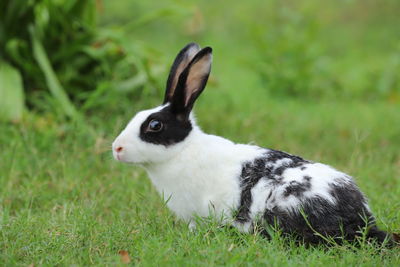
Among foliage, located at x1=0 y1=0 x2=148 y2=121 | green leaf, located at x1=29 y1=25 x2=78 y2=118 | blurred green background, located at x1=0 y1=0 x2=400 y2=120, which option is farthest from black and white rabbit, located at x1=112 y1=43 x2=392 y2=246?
foliage, located at x1=0 y1=0 x2=148 y2=121

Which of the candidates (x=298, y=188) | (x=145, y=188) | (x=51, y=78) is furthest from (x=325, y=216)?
(x=51, y=78)

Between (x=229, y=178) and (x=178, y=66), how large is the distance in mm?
759

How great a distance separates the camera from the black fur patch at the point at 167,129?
3338 millimetres

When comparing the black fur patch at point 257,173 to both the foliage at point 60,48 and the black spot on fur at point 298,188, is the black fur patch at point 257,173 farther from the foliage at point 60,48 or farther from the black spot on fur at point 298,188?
the foliage at point 60,48

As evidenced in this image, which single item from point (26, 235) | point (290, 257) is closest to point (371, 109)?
point (290, 257)

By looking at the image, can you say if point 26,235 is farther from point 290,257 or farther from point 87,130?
point 87,130

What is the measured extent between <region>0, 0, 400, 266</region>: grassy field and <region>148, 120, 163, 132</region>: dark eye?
1.31ft

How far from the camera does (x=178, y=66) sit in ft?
11.9

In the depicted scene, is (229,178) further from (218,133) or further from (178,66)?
(218,133)

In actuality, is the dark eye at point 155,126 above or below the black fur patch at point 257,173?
above

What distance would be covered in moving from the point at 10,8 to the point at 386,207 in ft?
12.9

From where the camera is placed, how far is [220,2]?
1118 cm

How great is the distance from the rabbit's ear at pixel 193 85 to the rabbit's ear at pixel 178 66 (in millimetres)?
95

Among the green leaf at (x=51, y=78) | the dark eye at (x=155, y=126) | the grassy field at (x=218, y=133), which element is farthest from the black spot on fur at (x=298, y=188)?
the green leaf at (x=51, y=78)
